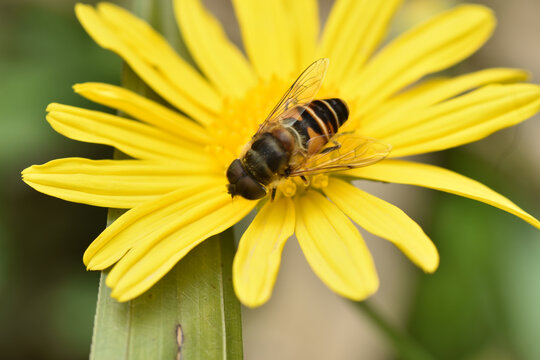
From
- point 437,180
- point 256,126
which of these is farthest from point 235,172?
point 437,180

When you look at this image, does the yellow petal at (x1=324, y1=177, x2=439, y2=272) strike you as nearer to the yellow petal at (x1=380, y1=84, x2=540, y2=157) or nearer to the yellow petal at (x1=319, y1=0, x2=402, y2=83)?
the yellow petal at (x1=380, y1=84, x2=540, y2=157)

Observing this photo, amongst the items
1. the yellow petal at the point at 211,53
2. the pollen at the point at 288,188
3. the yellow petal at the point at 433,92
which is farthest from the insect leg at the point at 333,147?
the yellow petal at the point at 211,53

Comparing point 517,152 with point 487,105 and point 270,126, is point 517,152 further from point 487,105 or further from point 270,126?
Result: point 270,126

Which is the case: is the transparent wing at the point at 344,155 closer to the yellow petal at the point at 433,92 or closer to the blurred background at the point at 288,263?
the yellow petal at the point at 433,92

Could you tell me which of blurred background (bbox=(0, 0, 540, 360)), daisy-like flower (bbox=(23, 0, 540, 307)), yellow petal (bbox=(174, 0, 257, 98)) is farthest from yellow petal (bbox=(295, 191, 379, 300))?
blurred background (bbox=(0, 0, 540, 360))

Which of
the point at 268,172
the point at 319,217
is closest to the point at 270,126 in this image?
the point at 268,172
